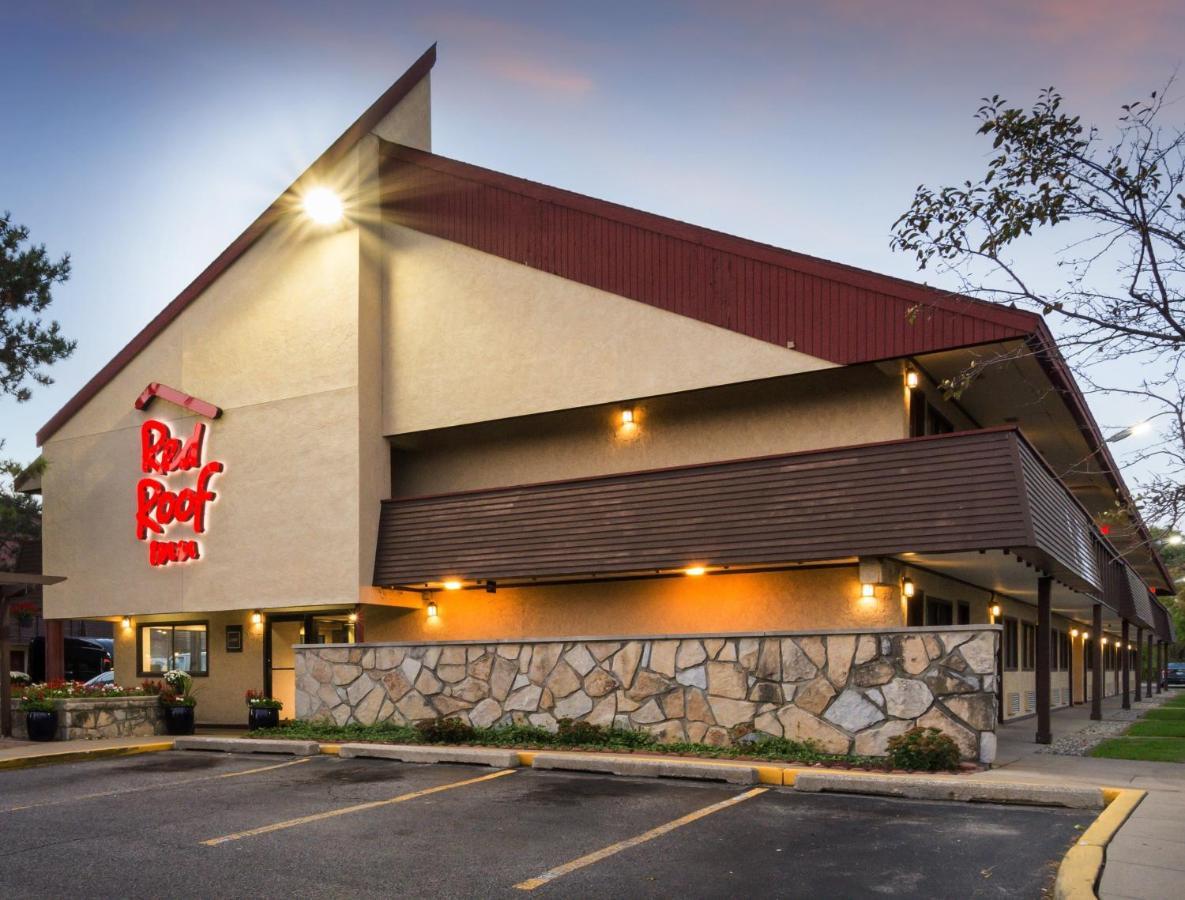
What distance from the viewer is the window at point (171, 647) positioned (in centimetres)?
2573

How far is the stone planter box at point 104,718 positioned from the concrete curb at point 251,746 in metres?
2.73

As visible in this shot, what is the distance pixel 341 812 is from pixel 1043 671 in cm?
1140

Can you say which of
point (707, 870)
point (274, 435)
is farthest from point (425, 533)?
point (707, 870)

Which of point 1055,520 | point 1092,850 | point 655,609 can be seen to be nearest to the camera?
point 1092,850

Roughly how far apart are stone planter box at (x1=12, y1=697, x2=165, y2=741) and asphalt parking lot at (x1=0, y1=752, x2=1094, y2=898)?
685cm

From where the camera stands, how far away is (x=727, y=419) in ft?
63.1

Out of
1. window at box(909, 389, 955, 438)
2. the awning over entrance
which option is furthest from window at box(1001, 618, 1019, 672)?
window at box(909, 389, 955, 438)

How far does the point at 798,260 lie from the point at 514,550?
281 inches

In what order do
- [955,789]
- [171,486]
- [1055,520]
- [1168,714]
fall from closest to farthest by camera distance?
[955,789]
[1055,520]
[171,486]
[1168,714]

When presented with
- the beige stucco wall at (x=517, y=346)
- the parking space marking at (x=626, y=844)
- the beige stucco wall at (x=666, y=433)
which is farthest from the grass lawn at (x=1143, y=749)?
the beige stucco wall at (x=517, y=346)

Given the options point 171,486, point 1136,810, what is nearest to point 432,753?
point 1136,810

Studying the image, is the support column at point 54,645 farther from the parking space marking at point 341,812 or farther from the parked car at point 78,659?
the parked car at point 78,659

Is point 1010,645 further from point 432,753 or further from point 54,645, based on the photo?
point 54,645

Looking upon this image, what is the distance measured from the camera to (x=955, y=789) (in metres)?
11.1
